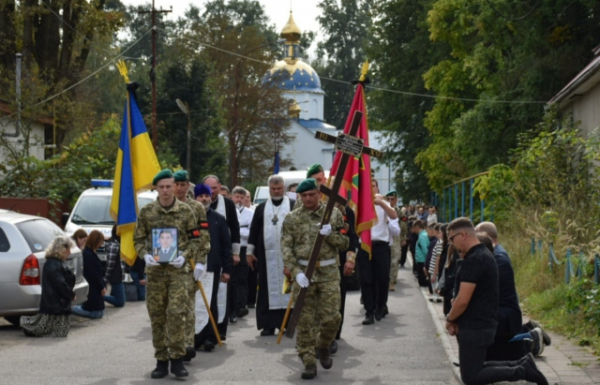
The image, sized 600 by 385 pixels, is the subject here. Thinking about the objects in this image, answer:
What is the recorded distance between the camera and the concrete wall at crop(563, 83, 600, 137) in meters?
22.9

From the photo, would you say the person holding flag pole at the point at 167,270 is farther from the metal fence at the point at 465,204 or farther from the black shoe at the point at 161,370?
the metal fence at the point at 465,204

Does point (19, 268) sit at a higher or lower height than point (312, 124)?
lower

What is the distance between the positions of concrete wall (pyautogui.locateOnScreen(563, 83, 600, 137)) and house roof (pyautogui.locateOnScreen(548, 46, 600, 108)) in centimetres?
16

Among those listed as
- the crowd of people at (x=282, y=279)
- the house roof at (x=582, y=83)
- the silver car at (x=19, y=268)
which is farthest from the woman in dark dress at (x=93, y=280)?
the house roof at (x=582, y=83)

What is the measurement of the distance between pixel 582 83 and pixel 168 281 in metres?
14.5

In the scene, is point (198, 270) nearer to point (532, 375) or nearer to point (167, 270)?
point (167, 270)

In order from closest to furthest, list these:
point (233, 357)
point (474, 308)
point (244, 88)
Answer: point (474, 308) < point (233, 357) < point (244, 88)

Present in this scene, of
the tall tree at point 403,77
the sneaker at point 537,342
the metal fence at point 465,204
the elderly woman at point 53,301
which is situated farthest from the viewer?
the tall tree at point 403,77

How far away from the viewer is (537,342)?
33.9 ft

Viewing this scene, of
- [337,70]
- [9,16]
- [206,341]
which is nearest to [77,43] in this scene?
[9,16]

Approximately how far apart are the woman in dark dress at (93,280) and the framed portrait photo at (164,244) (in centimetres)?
543

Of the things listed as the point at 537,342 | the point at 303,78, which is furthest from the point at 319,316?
the point at 303,78

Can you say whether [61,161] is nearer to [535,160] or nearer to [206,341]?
[535,160]

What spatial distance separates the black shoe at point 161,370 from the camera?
961 centimetres
